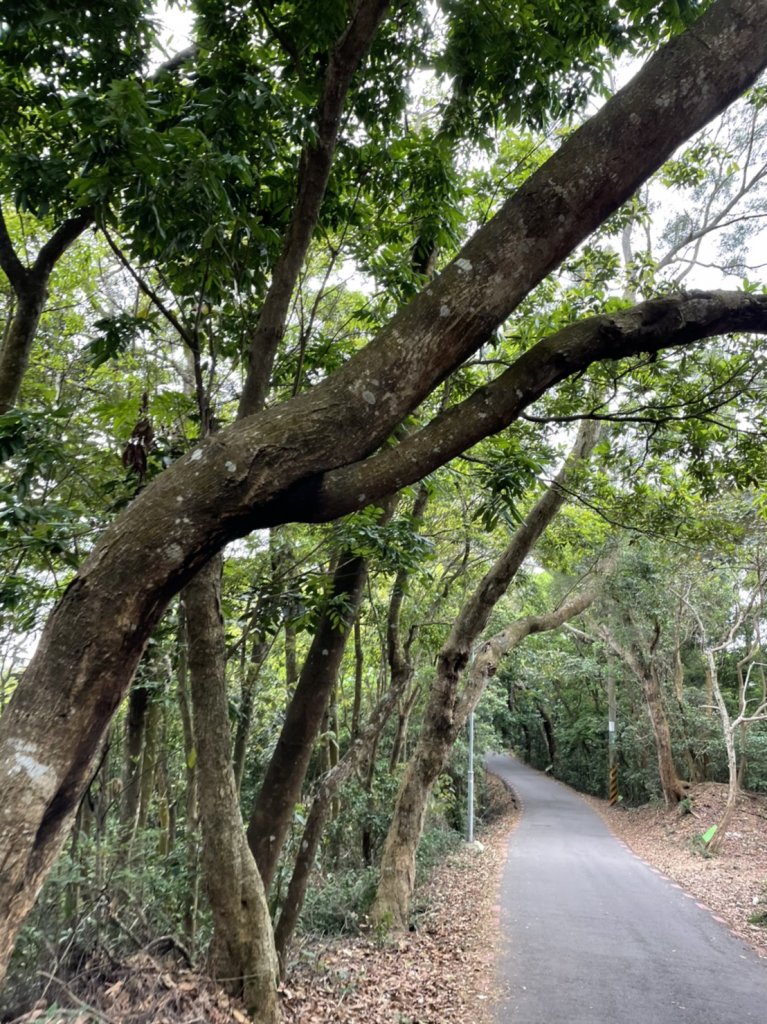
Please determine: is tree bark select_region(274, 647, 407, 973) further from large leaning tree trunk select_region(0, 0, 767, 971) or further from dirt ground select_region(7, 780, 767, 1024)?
large leaning tree trunk select_region(0, 0, 767, 971)

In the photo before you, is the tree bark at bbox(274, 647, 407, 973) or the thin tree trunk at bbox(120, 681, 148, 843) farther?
the thin tree trunk at bbox(120, 681, 148, 843)

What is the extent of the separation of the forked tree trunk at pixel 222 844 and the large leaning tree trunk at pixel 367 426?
1543mm

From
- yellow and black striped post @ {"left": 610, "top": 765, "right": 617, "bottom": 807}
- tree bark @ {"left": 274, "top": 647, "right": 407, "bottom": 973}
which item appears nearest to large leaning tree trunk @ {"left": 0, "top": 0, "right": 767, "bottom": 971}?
tree bark @ {"left": 274, "top": 647, "right": 407, "bottom": 973}

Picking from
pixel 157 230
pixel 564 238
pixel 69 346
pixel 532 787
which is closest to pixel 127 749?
pixel 69 346

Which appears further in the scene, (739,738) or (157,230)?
(739,738)

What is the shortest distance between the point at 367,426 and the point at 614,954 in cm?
828

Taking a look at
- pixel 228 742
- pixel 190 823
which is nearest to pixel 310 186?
pixel 228 742

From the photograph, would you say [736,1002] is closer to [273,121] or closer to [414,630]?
[414,630]

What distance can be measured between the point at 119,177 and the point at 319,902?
983cm

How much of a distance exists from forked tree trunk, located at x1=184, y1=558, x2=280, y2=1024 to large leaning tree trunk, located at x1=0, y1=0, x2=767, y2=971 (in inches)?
60.8

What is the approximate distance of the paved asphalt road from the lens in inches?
248

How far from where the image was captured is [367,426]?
2650 millimetres

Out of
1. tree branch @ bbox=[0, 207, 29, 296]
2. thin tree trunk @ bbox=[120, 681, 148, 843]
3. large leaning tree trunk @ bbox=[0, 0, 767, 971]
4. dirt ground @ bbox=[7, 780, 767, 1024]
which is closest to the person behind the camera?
large leaning tree trunk @ bbox=[0, 0, 767, 971]

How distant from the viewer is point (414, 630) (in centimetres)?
1256
